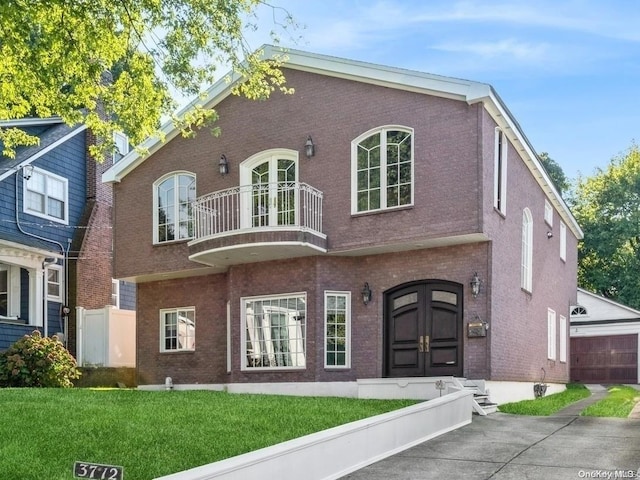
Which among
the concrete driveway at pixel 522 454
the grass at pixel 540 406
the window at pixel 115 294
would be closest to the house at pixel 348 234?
the grass at pixel 540 406

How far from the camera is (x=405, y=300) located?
1557 cm

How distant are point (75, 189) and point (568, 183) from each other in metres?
26.4

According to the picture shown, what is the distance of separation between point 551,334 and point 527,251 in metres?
3.76

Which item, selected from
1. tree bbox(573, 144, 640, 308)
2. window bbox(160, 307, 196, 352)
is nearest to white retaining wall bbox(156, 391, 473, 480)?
window bbox(160, 307, 196, 352)

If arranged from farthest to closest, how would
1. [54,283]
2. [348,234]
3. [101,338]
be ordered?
1. [54,283]
2. [101,338]
3. [348,234]

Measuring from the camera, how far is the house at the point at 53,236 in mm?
20547

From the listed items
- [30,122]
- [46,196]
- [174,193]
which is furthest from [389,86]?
[30,122]

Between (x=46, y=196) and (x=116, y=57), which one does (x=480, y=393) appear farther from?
(x=46, y=196)

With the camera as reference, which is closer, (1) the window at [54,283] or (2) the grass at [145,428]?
(2) the grass at [145,428]

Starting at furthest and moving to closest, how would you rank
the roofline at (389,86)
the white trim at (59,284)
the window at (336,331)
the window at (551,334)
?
the white trim at (59,284) < the window at (551,334) < the window at (336,331) < the roofline at (389,86)

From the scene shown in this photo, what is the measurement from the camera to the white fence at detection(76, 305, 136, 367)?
21.8 m

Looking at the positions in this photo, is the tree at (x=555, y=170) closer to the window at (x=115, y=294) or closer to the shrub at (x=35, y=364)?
the window at (x=115, y=294)

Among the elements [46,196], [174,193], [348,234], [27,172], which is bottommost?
[348,234]

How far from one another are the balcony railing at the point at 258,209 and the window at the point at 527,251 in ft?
16.7
